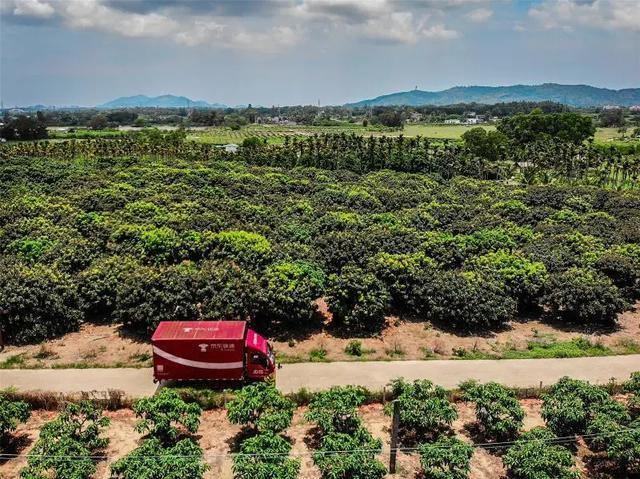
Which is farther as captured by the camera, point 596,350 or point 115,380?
point 596,350

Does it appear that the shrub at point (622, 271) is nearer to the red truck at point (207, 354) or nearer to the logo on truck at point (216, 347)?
the red truck at point (207, 354)

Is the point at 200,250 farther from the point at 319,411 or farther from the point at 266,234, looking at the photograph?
the point at 319,411

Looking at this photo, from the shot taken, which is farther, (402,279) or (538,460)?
(402,279)

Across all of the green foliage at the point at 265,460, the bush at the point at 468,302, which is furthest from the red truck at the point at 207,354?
the bush at the point at 468,302

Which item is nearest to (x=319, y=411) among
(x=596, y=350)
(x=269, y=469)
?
(x=269, y=469)

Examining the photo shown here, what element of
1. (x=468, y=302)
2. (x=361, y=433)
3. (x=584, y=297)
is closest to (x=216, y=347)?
(x=361, y=433)

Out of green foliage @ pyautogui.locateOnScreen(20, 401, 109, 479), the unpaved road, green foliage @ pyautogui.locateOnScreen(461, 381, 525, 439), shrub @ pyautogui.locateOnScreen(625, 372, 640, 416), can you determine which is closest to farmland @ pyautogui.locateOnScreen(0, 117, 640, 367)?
the unpaved road

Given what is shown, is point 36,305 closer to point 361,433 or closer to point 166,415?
point 166,415
